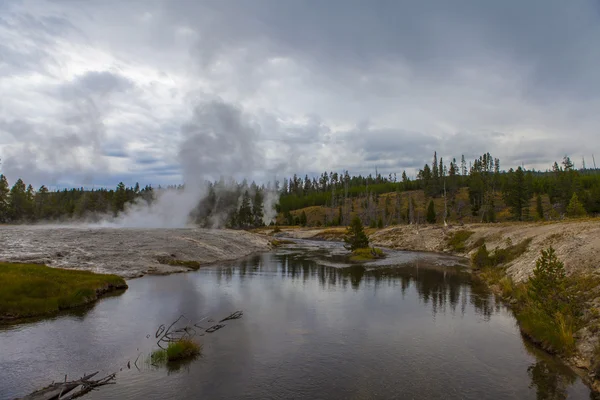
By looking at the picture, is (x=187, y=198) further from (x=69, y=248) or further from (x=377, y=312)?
(x=377, y=312)

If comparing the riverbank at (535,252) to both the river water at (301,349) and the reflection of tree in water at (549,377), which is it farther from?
the river water at (301,349)

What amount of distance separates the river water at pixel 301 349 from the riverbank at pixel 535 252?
193 cm

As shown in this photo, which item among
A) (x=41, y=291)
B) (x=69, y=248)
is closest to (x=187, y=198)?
(x=69, y=248)

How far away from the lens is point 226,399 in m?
16.2

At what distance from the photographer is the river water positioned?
17.3 metres

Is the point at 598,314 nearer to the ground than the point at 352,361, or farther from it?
farther from it

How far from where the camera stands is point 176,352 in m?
20.4

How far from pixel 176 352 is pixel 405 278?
35.1m

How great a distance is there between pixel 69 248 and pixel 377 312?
47490 mm

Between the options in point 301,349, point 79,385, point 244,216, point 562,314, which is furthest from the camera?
point 244,216

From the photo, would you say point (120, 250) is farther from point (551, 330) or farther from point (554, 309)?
point (554, 309)

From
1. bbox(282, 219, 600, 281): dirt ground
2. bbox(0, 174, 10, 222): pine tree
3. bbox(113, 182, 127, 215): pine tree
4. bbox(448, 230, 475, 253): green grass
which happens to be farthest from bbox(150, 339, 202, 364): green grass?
bbox(0, 174, 10, 222): pine tree

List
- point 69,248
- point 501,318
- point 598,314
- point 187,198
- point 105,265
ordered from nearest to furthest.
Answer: point 598,314
point 501,318
point 105,265
point 69,248
point 187,198

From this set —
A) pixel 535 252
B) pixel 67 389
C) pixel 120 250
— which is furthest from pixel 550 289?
pixel 120 250
